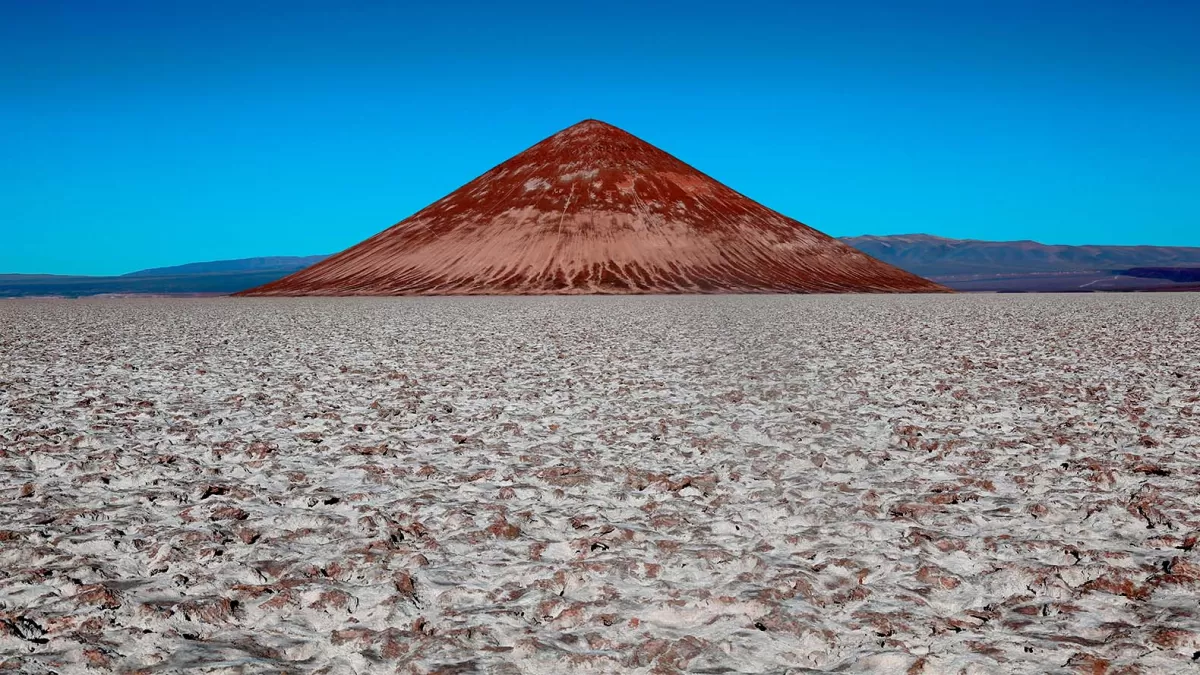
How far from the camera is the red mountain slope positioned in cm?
9238

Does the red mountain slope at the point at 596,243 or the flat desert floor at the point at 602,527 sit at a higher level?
the red mountain slope at the point at 596,243

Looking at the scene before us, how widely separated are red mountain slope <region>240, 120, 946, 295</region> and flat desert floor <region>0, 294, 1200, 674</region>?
77.3 meters

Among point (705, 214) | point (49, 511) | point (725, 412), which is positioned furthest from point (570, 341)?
point (705, 214)

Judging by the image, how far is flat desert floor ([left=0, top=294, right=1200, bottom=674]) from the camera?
11.5 feet

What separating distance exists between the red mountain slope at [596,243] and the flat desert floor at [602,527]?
77312mm

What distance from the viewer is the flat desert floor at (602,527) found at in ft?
11.5

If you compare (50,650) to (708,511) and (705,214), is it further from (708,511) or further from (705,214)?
(705,214)

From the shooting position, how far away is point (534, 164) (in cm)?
12000

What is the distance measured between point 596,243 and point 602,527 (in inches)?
3780

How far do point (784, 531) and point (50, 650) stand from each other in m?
3.14

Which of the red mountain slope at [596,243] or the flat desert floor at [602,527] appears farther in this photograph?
the red mountain slope at [596,243]

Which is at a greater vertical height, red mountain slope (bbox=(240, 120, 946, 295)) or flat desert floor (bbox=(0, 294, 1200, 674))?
red mountain slope (bbox=(240, 120, 946, 295))

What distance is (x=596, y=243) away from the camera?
10038 cm

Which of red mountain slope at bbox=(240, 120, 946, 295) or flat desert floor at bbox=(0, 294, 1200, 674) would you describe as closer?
flat desert floor at bbox=(0, 294, 1200, 674)
